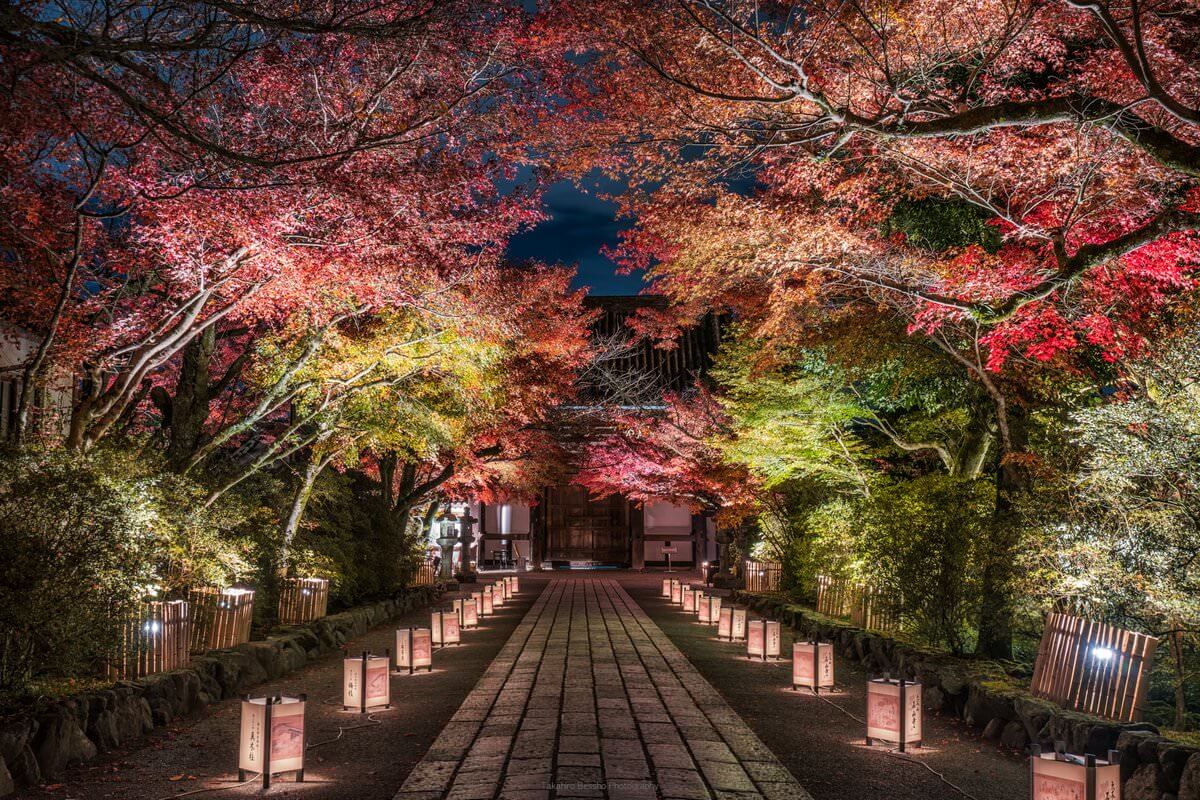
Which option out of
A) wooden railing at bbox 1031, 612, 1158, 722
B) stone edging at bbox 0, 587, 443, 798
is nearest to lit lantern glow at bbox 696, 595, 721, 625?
stone edging at bbox 0, 587, 443, 798

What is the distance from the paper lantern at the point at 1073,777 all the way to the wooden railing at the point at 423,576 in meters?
16.2

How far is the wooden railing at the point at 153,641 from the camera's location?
22.6 ft

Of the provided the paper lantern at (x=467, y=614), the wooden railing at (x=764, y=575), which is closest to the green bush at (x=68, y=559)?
the paper lantern at (x=467, y=614)

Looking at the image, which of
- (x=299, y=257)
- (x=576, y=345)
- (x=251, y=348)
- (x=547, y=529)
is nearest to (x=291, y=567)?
(x=251, y=348)

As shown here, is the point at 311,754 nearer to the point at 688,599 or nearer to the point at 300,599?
the point at 300,599

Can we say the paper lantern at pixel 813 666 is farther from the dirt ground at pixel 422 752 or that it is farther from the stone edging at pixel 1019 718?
the stone edging at pixel 1019 718

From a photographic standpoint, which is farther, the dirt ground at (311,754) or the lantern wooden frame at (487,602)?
the lantern wooden frame at (487,602)

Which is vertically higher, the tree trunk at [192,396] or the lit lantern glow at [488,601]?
the tree trunk at [192,396]

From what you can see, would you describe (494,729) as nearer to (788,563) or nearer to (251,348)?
(251,348)

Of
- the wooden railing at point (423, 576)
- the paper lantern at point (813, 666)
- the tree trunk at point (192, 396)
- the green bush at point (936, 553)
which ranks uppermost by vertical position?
the tree trunk at point (192, 396)

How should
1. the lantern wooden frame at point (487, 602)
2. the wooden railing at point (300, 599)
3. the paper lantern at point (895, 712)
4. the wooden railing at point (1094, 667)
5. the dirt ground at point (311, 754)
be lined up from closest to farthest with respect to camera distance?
the dirt ground at point (311, 754) < the wooden railing at point (1094, 667) < the paper lantern at point (895, 712) < the wooden railing at point (300, 599) < the lantern wooden frame at point (487, 602)

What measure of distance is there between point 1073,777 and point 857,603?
772 cm

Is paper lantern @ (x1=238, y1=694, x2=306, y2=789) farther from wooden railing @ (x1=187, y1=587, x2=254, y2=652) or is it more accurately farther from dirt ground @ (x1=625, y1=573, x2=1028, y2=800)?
wooden railing @ (x1=187, y1=587, x2=254, y2=652)

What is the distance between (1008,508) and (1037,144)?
3.78 m
